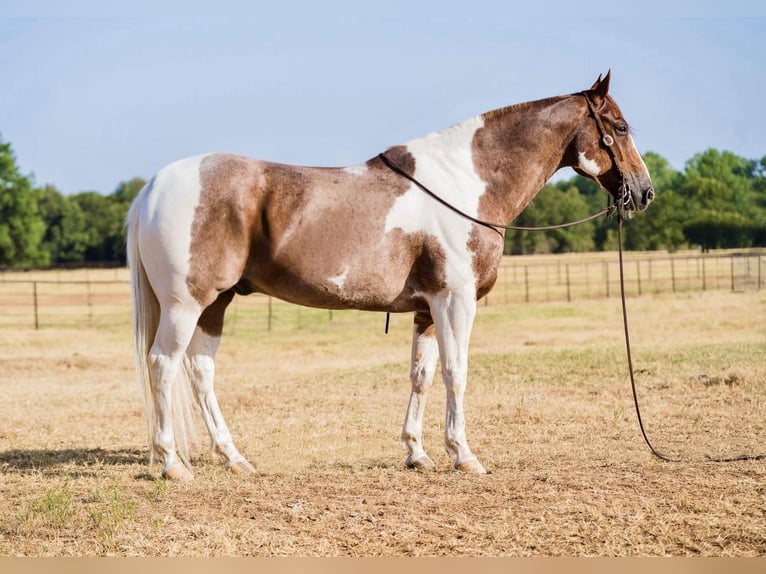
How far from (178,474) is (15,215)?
60.8 metres

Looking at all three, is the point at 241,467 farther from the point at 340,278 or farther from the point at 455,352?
the point at 455,352

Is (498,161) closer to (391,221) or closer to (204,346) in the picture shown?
(391,221)

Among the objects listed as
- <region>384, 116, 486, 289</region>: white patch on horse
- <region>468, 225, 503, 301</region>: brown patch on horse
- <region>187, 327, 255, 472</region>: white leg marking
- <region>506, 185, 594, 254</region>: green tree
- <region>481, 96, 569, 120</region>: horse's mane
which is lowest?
<region>187, 327, 255, 472</region>: white leg marking

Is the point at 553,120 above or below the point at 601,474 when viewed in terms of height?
above

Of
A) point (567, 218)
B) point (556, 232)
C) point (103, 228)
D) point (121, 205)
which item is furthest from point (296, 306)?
point (121, 205)

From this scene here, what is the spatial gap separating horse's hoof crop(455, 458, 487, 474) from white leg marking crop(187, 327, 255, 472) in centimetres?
175

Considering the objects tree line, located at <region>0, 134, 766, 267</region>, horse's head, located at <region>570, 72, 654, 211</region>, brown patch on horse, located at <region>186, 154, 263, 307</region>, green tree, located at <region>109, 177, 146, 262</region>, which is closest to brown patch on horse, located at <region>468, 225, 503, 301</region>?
horse's head, located at <region>570, 72, 654, 211</region>

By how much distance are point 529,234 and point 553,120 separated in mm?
57066

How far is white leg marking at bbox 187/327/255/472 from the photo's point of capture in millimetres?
6457

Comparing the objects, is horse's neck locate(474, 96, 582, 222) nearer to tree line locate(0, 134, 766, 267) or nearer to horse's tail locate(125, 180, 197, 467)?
horse's tail locate(125, 180, 197, 467)

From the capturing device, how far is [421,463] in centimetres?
627

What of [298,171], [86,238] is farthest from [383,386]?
[86,238]

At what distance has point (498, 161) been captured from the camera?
6.37m

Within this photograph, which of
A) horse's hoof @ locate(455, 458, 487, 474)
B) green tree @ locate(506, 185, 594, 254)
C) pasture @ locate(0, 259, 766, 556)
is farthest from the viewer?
green tree @ locate(506, 185, 594, 254)
